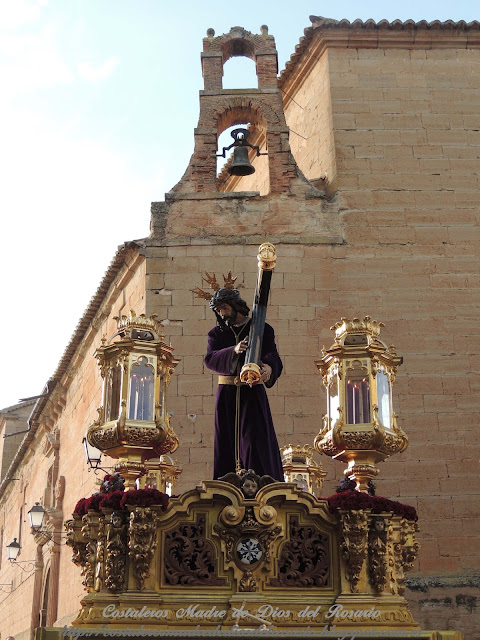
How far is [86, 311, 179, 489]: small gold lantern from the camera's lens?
6.14 metres

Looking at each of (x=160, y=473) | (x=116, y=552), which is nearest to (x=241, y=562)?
(x=116, y=552)

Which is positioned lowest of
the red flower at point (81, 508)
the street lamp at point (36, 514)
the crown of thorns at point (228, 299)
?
the red flower at point (81, 508)

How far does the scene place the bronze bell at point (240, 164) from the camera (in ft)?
38.2

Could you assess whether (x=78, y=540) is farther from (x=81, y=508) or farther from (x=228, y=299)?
(x=228, y=299)

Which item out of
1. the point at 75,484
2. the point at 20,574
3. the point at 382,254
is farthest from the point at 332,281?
the point at 20,574

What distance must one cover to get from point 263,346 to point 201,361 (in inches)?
192

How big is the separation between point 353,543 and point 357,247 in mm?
6824

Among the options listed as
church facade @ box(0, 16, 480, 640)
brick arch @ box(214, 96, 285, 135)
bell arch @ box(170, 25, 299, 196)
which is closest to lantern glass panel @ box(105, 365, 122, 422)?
church facade @ box(0, 16, 480, 640)

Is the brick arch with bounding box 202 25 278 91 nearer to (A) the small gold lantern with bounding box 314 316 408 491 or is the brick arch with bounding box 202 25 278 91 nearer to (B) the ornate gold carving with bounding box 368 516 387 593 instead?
(A) the small gold lantern with bounding box 314 316 408 491

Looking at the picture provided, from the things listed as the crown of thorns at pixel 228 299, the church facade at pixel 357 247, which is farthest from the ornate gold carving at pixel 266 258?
the church facade at pixel 357 247

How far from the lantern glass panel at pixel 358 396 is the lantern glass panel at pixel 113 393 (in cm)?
158

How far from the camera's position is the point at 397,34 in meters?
13.1

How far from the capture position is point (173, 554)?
222 inches

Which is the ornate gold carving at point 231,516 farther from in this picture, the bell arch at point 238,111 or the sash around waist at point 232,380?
the bell arch at point 238,111
